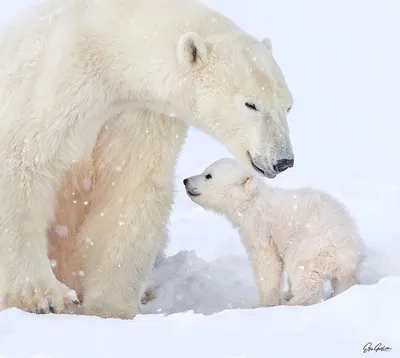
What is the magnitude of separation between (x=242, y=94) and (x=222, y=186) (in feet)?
5.06

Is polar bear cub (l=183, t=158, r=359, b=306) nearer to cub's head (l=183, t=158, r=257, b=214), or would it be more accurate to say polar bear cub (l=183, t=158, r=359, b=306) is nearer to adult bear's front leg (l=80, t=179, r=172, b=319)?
cub's head (l=183, t=158, r=257, b=214)

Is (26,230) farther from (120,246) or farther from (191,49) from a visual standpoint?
(191,49)

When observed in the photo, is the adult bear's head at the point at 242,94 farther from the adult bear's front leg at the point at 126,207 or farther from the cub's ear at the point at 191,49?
the adult bear's front leg at the point at 126,207

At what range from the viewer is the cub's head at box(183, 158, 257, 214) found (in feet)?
17.8

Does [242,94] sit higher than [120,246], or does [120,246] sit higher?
[242,94]

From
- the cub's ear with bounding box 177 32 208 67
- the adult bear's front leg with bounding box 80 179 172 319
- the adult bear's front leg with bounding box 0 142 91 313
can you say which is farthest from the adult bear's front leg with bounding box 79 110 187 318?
the cub's ear with bounding box 177 32 208 67

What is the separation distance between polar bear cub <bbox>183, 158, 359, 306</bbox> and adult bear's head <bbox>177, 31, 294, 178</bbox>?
2.53 feet

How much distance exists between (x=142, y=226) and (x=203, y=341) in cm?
173

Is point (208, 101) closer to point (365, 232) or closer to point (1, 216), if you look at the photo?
point (1, 216)

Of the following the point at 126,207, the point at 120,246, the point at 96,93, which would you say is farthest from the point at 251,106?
the point at 120,246

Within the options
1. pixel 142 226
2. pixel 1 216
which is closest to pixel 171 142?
pixel 142 226

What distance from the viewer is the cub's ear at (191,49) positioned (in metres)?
4.01

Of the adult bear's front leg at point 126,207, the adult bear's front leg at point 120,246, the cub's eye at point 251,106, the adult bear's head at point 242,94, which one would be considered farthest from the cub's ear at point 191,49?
the adult bear's front leg at point 120,246

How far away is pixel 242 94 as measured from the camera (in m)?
4.03
